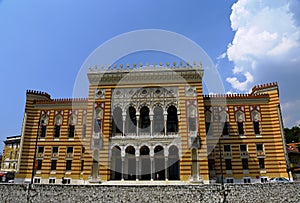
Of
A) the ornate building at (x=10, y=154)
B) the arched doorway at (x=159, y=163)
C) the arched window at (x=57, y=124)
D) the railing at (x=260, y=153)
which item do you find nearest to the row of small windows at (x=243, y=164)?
the railing at (x=260, y=153)

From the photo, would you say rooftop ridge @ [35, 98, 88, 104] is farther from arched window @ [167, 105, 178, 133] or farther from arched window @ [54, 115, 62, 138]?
arched window @ [167, 105, 178, 133]

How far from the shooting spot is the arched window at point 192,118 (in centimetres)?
3103

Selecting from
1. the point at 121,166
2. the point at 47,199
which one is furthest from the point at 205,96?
the point at 47,199

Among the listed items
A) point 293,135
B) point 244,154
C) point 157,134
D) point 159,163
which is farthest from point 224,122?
point 293,135

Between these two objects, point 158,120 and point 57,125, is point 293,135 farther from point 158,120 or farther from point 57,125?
point 57,125

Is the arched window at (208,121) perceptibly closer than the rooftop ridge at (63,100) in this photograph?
Yes

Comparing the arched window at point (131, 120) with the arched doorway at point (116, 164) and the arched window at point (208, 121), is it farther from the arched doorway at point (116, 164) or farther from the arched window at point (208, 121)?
the arched window at point (208, 121)

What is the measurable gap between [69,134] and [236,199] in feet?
84.5

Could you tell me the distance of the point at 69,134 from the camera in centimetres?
3597

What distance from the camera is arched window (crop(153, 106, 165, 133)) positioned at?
32938mm

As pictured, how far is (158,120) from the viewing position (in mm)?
33562

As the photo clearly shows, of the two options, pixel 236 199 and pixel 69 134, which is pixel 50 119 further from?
pixel 236 199

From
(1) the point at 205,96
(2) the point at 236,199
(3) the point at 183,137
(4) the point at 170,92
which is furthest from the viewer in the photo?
(1) the point at 205,96

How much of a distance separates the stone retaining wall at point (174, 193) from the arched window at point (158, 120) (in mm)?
11451
